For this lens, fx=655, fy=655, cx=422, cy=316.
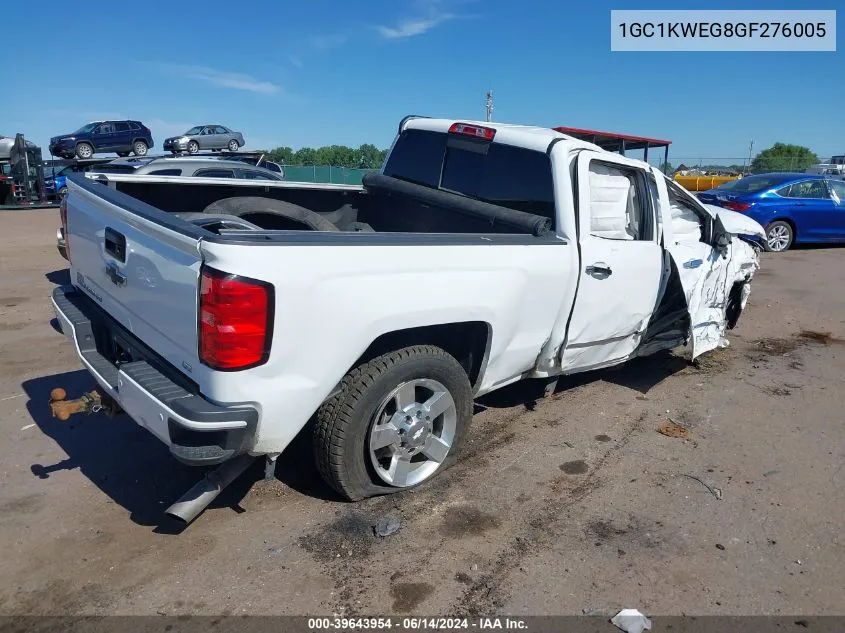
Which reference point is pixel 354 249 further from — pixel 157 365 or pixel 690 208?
pixel 690 208

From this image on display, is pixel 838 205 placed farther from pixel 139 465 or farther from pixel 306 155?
pixel 306 155

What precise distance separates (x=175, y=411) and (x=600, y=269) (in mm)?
2664

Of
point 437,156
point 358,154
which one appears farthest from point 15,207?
point 358,154

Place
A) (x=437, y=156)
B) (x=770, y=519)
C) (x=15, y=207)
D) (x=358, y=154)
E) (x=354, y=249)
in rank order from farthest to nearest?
(x=358, y=154) < (x=15, y=207) < (x=437, y=156) < (x=770, y=519) < (x=354, y=249)

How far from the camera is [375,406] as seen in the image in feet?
10.6

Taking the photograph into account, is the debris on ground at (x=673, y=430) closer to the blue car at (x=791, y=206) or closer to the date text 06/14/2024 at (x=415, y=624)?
the date text 06/14/2024 at (x=415, y=624)

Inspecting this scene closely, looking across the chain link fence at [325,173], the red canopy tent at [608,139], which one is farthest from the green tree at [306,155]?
the red canopy tent at [608,139]

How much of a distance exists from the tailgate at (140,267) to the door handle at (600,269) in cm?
242

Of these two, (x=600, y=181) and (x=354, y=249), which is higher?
(x=600, y=181)

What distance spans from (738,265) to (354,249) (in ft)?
15.0

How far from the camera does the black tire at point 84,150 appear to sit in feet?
83.4

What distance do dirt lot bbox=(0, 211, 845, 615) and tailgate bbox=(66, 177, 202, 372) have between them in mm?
980

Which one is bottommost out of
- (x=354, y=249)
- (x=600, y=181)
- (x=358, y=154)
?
(x=354, y=249)

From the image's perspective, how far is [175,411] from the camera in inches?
105
